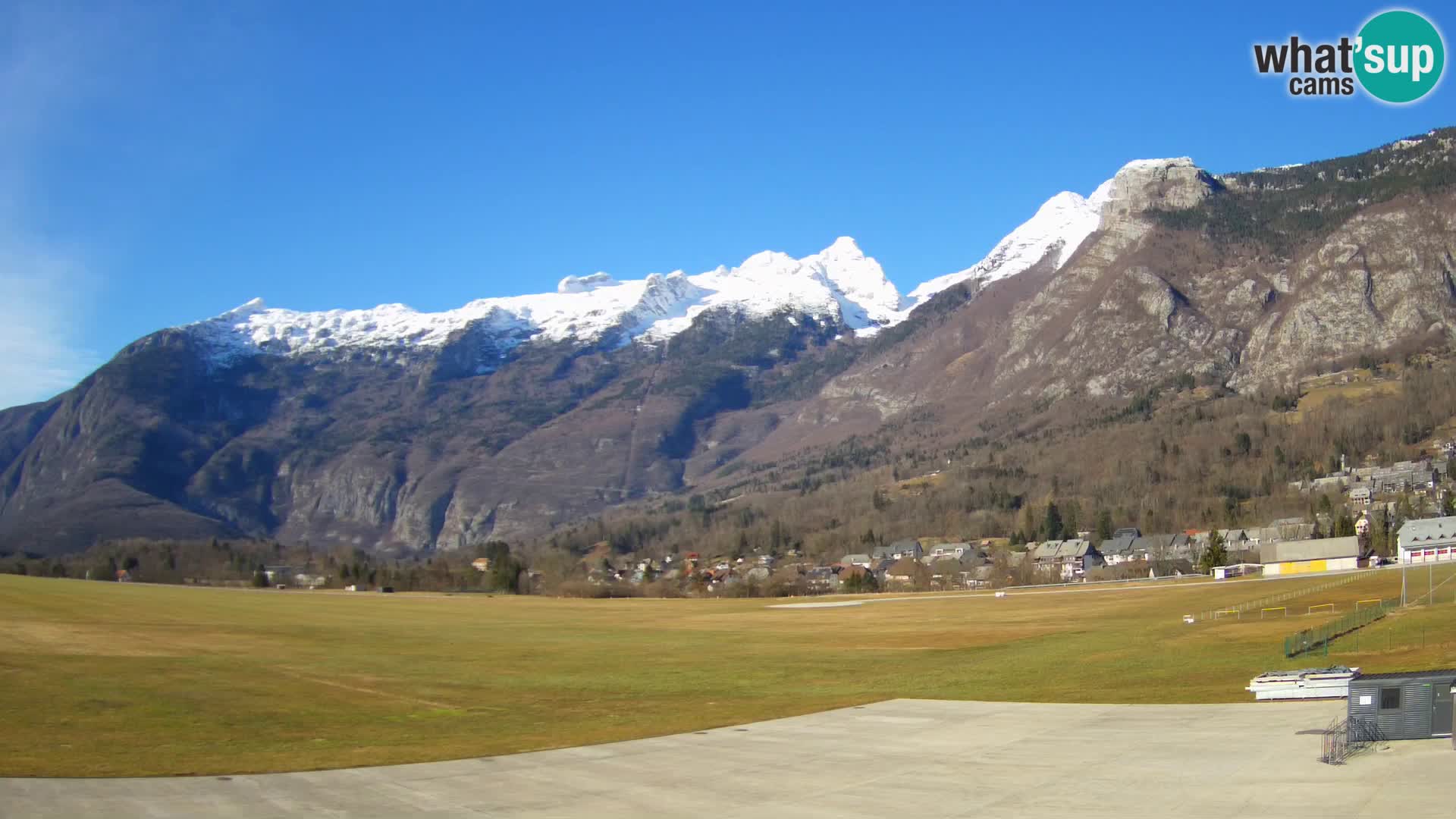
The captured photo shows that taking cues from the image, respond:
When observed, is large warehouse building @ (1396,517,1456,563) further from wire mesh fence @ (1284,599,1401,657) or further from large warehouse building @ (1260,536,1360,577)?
large warehouse building @ (1260,536,1360,577)

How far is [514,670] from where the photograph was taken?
58.7 m

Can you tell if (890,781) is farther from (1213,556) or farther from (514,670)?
(1213,556)

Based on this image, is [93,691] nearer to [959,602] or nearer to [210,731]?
[210,731]

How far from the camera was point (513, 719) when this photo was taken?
4178 centimetres

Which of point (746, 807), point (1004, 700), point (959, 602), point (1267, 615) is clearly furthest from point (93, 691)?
point (959, 602)

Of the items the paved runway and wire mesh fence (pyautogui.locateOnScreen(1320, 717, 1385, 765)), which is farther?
wire mesh fence (pyautogui.locateOnScreen(1320, 717, 1385, 765))

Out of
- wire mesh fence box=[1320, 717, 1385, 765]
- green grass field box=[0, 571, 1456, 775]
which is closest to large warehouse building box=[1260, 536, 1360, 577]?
green grass field box=[0, 571, 1456, 775]

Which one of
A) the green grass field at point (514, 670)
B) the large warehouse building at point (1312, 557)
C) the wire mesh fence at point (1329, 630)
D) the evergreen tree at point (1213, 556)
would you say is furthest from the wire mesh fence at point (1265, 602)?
the evergreen tree at point (1213, 556)

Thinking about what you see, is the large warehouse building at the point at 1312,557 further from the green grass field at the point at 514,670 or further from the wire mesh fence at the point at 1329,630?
the wire mesh fence at the point at 1329,630

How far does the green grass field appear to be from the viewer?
119 ft

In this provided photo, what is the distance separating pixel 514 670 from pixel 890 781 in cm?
3252

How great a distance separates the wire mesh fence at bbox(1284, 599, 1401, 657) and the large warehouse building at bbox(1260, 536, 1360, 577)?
70.3m

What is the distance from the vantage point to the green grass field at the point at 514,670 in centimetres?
3612

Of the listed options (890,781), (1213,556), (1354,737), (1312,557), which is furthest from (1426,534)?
(890,781)
